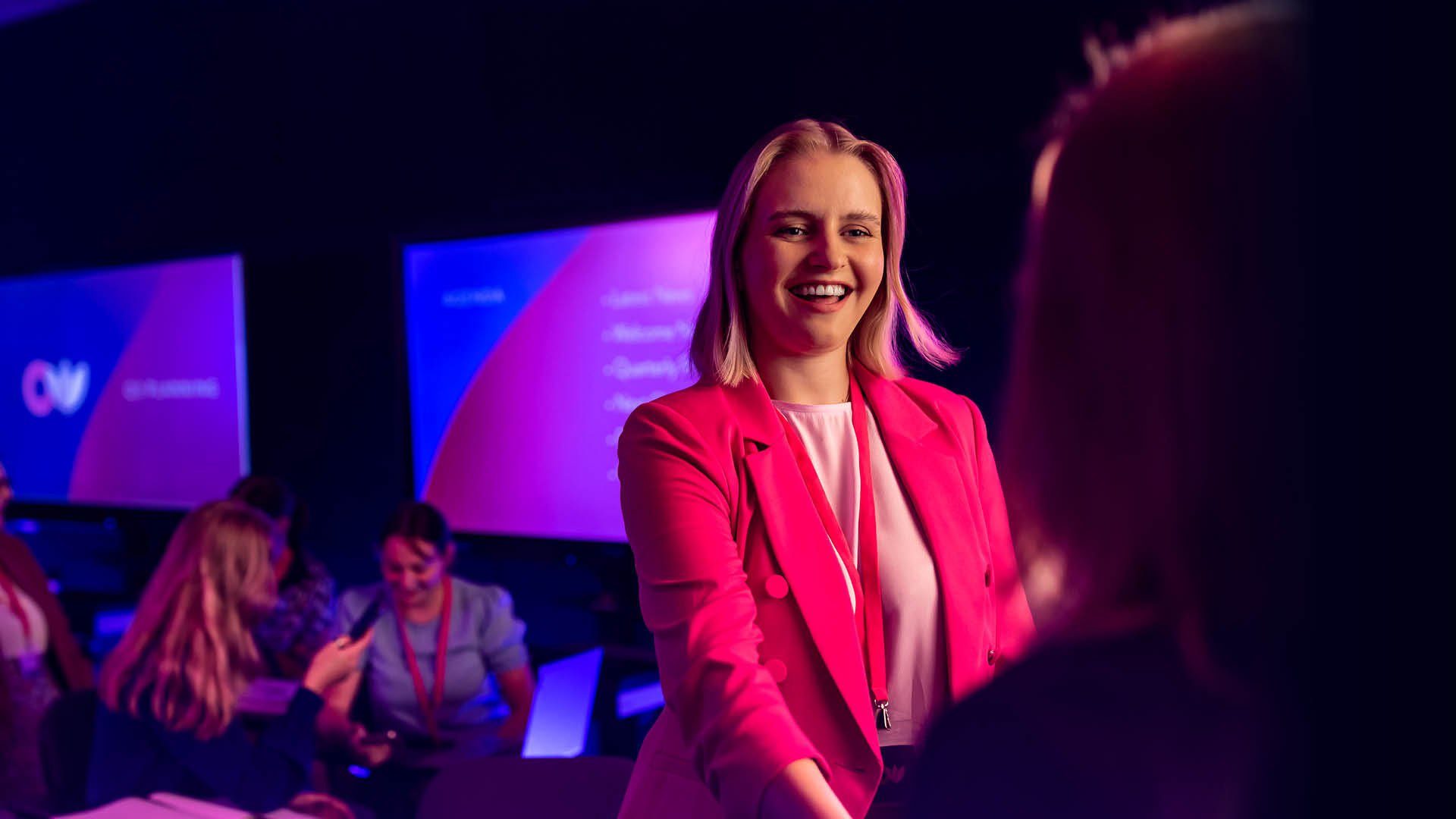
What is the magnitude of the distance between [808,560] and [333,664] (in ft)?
7.07

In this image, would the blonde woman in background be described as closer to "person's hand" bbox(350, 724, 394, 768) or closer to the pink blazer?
"person's hand" bbox(350, 724, 394, 768)

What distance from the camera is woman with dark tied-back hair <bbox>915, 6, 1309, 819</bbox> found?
1.49 feet

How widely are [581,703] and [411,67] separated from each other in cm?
307

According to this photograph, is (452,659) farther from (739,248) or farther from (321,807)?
(739,248)

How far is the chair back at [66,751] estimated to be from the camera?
2.79 meters

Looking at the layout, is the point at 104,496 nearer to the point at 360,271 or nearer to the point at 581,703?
the point at 360,271

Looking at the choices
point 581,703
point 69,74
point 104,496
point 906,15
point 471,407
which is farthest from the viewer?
point 69,74

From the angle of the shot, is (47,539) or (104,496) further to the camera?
(47,539)

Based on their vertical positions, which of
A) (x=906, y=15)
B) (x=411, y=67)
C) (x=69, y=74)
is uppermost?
(x=69, y=74)

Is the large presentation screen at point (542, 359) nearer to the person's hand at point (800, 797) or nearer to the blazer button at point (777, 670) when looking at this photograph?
the blazer button at point (777, 670)

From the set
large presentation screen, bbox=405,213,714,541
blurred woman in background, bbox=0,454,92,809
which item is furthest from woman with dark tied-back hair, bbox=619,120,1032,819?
blurred woman in background, bbox=0,454,92,809

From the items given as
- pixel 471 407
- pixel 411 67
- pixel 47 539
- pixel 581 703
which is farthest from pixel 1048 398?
pixel 47 539

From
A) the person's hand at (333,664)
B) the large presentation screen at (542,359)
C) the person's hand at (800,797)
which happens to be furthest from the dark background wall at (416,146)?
the person's hand at (800,797)

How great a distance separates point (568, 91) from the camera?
413cm
